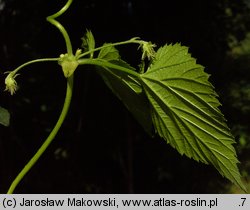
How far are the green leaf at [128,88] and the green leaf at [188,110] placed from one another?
27 mm

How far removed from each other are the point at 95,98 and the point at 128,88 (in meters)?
2.00

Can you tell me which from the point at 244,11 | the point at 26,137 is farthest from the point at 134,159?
the point at 244,11

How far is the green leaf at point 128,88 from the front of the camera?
44cm

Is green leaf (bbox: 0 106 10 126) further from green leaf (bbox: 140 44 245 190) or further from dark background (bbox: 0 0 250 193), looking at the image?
dark background (bbox: 0 0 250 193)

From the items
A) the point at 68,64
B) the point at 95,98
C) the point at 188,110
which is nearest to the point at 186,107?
the point at 188,110

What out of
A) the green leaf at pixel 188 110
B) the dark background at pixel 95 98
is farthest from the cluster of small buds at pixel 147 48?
the dark background at pixel 95 98

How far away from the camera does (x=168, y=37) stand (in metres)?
2.31

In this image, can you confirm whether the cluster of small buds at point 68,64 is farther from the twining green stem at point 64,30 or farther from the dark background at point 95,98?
the dark background at point 95,98

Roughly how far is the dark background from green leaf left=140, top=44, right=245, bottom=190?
1725mm

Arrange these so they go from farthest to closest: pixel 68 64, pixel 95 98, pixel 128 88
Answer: pixel 95 98 → pixel 128 88 → pixel 68 64

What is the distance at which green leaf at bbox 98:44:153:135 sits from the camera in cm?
44

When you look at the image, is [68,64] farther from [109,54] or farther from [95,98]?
[95,98]

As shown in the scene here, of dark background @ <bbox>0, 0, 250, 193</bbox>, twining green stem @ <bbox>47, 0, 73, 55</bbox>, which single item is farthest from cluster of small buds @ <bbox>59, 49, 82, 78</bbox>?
dark background @ <bbox>0, 0, 250, 193</bbox>

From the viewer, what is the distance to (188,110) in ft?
1.33
